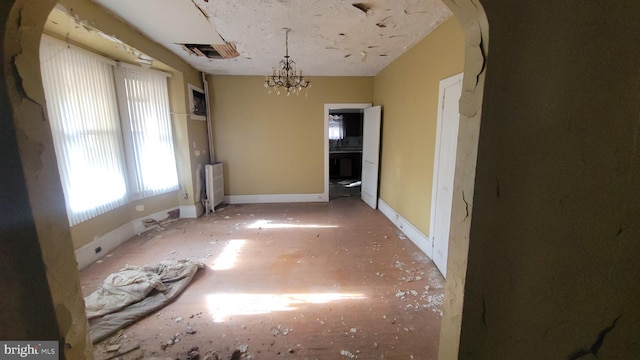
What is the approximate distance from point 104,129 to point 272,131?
2553mm

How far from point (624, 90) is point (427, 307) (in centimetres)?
183

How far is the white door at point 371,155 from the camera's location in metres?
4.36

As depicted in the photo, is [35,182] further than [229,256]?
No

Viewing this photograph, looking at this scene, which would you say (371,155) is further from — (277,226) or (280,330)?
(280,330)

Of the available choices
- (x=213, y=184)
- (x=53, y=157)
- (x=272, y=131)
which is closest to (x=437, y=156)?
(x=53, y=157)

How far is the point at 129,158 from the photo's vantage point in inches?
127

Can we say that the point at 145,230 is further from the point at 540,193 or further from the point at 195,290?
the point at 540,193

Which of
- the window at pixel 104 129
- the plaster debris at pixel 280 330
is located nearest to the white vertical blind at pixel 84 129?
the window at pixel 104 129

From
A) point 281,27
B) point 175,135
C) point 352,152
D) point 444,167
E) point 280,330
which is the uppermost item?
point 281,27

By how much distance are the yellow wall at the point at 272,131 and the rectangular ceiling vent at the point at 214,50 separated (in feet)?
3.77

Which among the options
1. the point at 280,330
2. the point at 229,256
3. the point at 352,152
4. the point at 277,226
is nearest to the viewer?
the point at 280,330

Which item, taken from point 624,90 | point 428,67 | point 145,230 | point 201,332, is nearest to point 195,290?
point 201,332

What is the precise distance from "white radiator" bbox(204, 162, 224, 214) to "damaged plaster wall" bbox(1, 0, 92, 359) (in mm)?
3687

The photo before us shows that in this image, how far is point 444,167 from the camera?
7.98 feet
